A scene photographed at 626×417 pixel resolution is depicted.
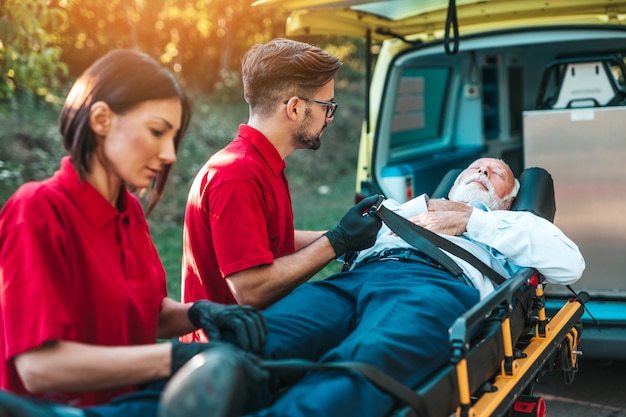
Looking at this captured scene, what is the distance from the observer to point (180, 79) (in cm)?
1861

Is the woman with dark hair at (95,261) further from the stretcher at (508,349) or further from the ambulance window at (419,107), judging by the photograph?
the ambulance window at (419,107)

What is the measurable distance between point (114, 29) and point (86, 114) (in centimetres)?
1687

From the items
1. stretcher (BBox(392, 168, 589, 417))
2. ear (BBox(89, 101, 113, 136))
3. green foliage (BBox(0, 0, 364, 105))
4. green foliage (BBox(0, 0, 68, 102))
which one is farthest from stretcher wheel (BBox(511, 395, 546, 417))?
green foliage (BBox(0, 0, 364, 105))

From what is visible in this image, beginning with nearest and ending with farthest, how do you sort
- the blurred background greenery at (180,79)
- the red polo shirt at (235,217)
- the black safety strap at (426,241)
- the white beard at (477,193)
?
the red polo shirt at (235,217) → the black safety strap at (426,241) → the white beard at (477,193) → the blurred background greenery at (180,79)

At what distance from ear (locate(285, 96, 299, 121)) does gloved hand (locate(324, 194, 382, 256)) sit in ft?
1.48

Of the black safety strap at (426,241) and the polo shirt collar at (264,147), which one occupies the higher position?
the polo shirt collar at (264,147)

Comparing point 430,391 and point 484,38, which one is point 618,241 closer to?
point 484,38

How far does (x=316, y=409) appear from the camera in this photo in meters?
2.15

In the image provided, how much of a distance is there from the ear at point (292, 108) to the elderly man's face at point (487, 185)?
1.26 meters

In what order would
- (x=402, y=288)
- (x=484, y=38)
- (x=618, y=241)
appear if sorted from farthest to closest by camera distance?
(x=484, y=38), (x=618, y=241), (x=402, y=288)

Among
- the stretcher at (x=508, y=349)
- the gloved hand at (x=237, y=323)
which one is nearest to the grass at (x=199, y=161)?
the stretcher at (x=508, y=349)

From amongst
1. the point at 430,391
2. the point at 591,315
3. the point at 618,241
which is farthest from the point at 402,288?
the point at 618,241

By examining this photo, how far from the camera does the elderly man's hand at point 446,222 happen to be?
3684 mm

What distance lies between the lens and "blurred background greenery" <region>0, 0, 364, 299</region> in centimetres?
652
